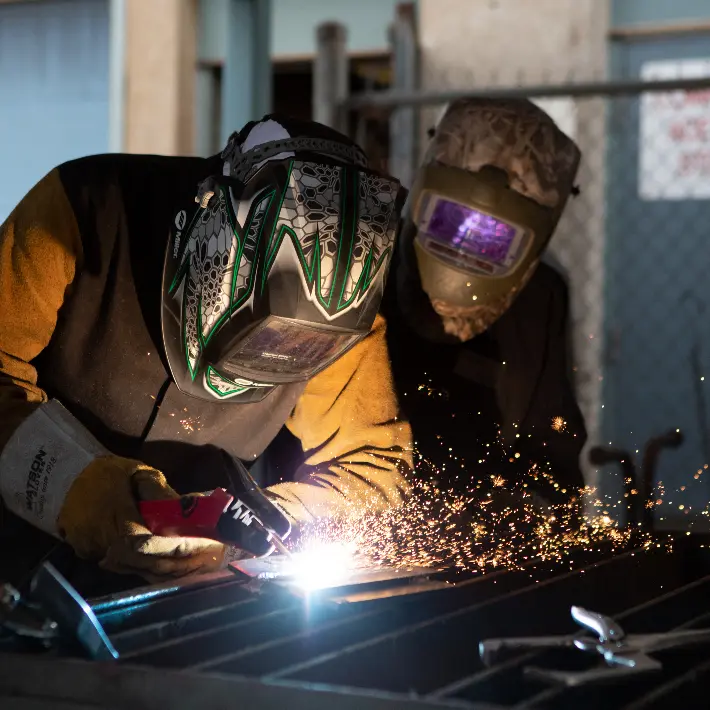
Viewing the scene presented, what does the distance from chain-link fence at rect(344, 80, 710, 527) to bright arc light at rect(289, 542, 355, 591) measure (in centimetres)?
274

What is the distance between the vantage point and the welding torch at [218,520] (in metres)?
1.35

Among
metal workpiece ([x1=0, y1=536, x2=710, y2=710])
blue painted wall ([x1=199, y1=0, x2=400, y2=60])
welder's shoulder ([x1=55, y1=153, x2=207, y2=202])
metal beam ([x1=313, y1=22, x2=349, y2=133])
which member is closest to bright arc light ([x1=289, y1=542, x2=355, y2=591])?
metal workpiece ([x1=0, y1=536, x2=710, y2=710])

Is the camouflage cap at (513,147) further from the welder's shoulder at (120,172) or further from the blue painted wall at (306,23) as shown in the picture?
the blue painted wall at (306,23)

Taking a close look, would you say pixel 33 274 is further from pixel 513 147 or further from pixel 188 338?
pixel 513 147

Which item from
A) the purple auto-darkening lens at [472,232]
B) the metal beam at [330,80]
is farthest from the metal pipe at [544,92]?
Result: the purple auto-darkening lens at [472,232]

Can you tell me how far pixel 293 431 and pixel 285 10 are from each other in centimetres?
317

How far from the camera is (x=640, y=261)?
4.52m

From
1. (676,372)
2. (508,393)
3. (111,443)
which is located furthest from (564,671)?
(676,372)

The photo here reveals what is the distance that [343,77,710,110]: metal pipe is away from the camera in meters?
3.39

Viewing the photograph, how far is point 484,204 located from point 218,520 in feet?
5.03

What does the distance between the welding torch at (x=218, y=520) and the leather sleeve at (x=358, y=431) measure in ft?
1.53

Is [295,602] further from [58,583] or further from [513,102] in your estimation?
[513,102]

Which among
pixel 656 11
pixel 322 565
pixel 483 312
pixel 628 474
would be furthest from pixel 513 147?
pixel 656 11

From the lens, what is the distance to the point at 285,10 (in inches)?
189
